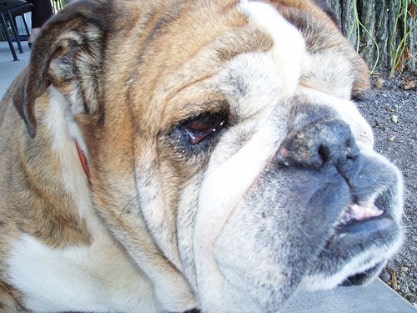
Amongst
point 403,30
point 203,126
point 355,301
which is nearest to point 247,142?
point 203,126

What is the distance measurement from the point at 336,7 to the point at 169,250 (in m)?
2.64

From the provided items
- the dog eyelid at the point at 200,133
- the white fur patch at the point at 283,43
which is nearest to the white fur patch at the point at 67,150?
the dog eyelid at the point at 200,133

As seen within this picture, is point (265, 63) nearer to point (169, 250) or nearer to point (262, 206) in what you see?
point (262, 206)

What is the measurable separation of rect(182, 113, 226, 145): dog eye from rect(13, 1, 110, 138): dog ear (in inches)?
15.8

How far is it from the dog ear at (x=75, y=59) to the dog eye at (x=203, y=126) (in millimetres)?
402

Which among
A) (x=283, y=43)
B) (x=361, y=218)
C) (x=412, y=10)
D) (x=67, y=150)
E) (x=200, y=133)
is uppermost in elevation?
(x=283, y=43)

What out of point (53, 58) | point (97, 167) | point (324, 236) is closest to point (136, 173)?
point (97, 167)

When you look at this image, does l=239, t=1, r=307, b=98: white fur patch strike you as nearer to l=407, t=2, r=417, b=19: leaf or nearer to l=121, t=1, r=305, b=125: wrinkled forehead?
l=121, t=1, r=305, b=125: wrinkled forehead

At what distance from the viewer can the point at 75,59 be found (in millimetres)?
1933

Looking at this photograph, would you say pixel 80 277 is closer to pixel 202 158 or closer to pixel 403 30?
pixel 202 158

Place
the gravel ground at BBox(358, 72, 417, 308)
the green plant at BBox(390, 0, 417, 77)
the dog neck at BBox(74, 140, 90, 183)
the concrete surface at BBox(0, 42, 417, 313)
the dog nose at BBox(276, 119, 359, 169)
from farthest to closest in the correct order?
the green plant at BBox(390, 0, 417, 77)
the gravel ground at BBox(358, 72, 417, 308)
the concrete surface at BBox(0, 42, 417, 313)
the dog neck at BBox(74, 140, 90, 183)
the dog nose at BBox(276, 119, 359, 169)

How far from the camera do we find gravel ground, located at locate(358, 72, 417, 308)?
103 inches

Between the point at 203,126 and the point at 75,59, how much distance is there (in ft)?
1.84

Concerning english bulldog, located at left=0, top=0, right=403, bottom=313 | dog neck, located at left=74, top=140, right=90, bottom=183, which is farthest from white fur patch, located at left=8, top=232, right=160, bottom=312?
dog neck, located at left=74, top=140, right=90, bottom=183
